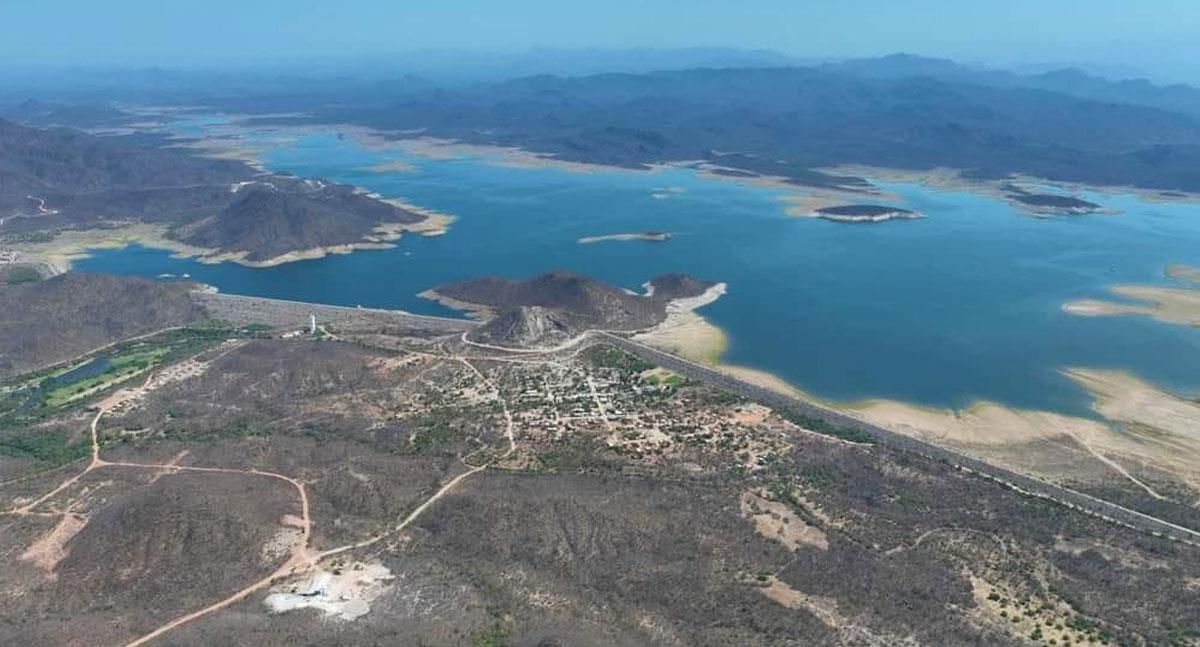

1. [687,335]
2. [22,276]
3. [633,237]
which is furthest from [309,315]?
[633,237]

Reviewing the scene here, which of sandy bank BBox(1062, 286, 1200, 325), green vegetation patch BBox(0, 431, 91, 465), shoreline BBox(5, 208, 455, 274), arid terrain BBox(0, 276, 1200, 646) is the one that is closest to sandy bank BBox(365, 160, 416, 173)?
shoreline BBox(5, 208, 455, 274)

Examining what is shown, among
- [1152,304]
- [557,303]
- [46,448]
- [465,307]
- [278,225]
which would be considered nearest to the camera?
[46,448]

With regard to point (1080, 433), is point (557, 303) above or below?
above

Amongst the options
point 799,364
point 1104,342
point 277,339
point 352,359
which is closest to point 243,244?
point 277,339

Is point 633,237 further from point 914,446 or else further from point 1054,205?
point 1054,205

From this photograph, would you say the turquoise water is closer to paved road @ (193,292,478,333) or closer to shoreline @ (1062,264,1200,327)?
shoreline @ (1062,264,1200,327)

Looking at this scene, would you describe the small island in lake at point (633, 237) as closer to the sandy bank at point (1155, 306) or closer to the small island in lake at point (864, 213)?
the small island in lake at point (864, 213)

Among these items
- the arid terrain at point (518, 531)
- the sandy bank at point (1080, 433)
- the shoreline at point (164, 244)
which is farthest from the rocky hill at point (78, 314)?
the sandy bank at point (1080, 433)
